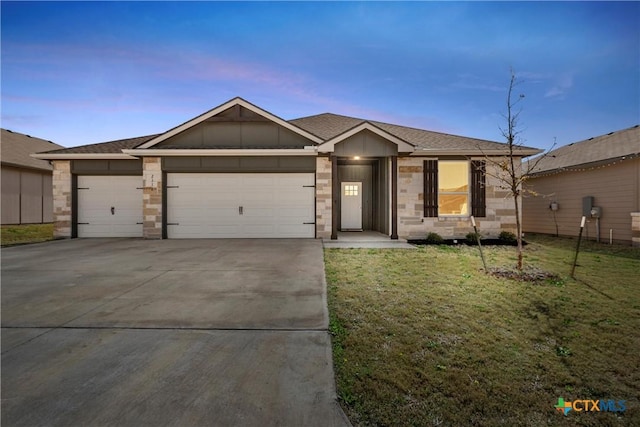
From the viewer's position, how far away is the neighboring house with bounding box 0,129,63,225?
1670 cm

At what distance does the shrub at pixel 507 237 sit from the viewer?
9.85 m

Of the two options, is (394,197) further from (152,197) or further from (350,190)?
(152,197)

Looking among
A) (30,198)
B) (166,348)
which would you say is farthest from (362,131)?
(30,198)

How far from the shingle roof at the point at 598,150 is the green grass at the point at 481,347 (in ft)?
24.8

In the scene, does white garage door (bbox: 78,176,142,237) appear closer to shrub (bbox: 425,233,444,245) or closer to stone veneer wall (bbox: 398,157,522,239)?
stone veneer wall (bbox: 398,157,522,239)

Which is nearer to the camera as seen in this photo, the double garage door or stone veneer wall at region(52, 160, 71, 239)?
the double garage door

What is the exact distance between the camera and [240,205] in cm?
1043

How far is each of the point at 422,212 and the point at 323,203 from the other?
3.53 meters

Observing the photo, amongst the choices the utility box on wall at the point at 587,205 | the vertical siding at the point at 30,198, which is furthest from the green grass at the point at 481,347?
the vertical siding at the point at 30,198

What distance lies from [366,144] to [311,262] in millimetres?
5062

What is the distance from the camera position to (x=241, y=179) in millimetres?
10445

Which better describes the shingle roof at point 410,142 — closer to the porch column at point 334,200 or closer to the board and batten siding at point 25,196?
the porch column at point 334,200

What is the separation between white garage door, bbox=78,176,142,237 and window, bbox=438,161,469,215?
11.4 meters

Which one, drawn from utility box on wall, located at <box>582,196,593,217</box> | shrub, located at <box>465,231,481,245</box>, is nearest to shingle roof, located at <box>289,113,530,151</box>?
shrub, located at <box>465,231,481,245</box>
